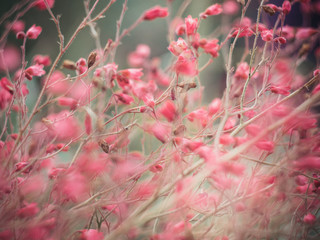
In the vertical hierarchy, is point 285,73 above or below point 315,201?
above

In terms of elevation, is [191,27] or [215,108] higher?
[191,27]

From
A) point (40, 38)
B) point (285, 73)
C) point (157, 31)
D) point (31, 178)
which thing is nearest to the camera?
point (31, 178)

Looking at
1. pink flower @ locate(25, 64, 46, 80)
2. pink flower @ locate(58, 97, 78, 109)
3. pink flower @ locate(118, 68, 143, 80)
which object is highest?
pink flower @ locate(25, 64, 46, 80)

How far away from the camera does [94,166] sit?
502 mm

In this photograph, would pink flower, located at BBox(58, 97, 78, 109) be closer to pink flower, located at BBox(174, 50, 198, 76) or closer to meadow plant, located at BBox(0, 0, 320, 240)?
meadow plant, located at BBox(0, 0, 320, 240)

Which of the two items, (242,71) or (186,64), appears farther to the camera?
(242,71)

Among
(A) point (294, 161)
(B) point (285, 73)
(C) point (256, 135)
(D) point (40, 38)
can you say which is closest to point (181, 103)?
(C) point (256, 135)

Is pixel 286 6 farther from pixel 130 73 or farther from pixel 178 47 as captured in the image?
pixel 130 73

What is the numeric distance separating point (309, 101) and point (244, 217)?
306mm

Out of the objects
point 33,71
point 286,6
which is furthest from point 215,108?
point 33,71

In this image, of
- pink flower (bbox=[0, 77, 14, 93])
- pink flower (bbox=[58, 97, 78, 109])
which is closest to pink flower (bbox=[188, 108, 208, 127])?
pink flower (bbox=[58, 97, 78, 109])

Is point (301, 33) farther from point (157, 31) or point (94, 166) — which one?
point (157, 31)

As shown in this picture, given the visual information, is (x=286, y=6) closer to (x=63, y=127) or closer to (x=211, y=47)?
(x=211, y=47)

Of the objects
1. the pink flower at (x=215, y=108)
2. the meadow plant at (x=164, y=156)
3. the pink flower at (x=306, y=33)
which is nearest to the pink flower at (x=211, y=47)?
the meadow plant at (x=164, y=156)
